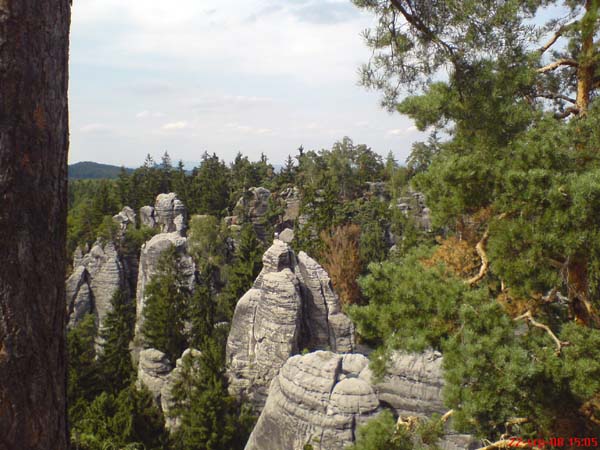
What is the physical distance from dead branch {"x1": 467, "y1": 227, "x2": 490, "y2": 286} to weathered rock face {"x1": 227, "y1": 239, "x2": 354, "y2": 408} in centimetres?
1234

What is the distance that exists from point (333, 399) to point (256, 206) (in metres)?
24.1

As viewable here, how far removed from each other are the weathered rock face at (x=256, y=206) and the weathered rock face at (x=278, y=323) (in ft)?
48.2

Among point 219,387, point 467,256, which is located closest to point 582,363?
point 467,256

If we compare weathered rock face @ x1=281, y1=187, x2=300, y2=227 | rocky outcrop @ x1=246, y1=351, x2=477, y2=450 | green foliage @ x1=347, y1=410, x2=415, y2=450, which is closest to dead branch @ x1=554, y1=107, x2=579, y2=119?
green foliage @ x1=347, y1=410, x2=415, y2=450

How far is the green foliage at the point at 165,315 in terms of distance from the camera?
2008cm

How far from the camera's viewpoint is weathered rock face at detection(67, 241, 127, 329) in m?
26.3

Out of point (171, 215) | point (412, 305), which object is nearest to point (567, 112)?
point (412, 305)

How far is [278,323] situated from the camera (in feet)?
56.3

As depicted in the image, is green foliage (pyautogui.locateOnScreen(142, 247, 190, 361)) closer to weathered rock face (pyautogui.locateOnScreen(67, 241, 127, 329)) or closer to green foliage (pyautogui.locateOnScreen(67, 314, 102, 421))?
green foliage (pyautogui.locateOnScreen(67, 314, 102, 421))

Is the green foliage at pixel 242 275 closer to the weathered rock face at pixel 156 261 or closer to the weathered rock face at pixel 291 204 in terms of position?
the weathered rock face at pixel 156 261

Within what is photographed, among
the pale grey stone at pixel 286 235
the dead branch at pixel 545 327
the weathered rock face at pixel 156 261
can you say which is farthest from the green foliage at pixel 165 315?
the dead branch at pixel 545 327

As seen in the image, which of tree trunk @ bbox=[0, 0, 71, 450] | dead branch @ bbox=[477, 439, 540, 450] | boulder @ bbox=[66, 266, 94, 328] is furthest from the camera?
boulder @ bbox=[66, 266, 94, 328]

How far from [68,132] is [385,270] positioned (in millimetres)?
3966
